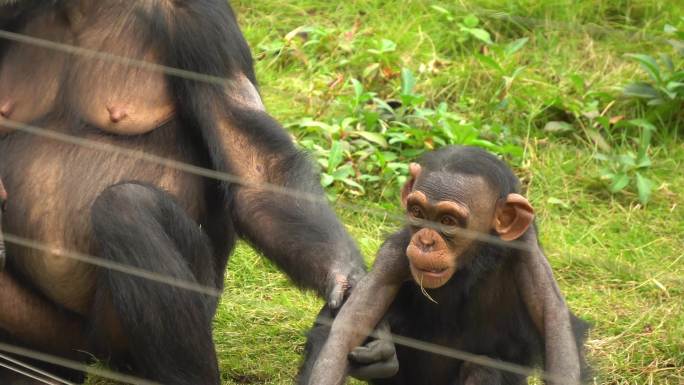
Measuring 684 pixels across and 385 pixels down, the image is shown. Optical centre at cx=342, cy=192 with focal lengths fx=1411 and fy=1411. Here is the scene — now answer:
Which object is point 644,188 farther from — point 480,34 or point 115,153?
point 115,153

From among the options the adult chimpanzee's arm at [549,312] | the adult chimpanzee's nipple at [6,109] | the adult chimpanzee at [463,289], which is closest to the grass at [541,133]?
the adult chimpanzee at [463,289]

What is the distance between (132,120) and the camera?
194 inches

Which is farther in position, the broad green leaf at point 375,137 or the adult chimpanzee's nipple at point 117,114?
the broad green leaf at point 375,137

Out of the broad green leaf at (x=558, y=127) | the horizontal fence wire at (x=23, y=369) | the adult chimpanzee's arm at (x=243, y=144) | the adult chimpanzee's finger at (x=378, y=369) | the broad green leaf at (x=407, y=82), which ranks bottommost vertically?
the broad green leaf at (x=558, y=127)

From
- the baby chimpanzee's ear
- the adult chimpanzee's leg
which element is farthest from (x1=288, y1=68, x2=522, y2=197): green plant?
the baby chimpanzee's ear

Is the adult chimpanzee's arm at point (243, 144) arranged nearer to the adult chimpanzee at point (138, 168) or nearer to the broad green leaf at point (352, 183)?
the adult chimpanzee at point (138, 168)

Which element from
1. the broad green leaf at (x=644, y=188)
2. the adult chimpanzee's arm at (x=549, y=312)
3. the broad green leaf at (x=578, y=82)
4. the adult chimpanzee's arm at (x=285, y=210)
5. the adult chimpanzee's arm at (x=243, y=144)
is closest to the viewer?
the adult chimpanzee's arm at (x=549, y=312)

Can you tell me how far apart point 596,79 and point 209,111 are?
9.39 ft

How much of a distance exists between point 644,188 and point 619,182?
0.39 ft

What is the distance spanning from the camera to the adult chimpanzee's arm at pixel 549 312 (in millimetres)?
4152

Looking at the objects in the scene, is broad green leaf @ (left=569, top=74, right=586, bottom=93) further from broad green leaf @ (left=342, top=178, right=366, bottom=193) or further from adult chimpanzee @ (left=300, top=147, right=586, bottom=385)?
adult chimpanzee @ (left=300, top=147, right=586, bottom=385)

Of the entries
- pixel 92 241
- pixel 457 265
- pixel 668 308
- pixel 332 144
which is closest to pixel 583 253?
pixel 668 308

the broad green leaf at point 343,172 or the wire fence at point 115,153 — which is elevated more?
the wire fence at point 115,153

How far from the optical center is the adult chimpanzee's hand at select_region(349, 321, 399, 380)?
425 centimetres
